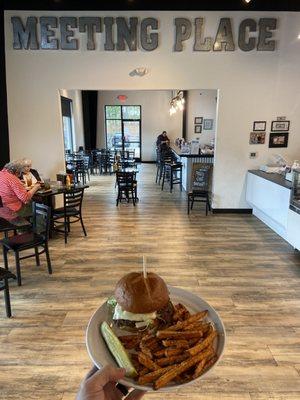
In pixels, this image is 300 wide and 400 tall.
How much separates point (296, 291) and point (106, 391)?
2952 mm

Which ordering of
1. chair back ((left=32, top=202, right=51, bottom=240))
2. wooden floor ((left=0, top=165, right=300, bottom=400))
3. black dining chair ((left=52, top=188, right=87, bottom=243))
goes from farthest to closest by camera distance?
black dining chair ((left=52, top=188, right=87, bottom=243)) < chair back ((left=32, top=202, right=51, bottom=240)) < wooden floor ((left=0, top=165, right=300, bottom=400))

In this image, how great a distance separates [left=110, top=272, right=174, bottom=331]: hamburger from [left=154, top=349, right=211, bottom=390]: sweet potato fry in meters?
0.19

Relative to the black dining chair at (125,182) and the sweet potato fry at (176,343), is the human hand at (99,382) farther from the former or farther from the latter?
the black dining chair at (125,182)

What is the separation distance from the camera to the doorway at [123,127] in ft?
48.5

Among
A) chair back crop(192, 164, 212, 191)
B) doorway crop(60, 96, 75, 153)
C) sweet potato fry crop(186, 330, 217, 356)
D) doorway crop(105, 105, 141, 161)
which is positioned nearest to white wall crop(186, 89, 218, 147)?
doorway crop(105, 105, 141, 161)

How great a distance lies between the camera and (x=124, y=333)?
122cm

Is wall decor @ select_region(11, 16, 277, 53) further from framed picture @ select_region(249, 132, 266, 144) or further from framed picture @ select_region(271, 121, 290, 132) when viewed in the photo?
framed picture @ select_region(249, 132, 266, 144)

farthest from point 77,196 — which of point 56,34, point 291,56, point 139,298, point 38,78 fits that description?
point 291,56

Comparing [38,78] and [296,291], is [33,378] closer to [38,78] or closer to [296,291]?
[296,291]

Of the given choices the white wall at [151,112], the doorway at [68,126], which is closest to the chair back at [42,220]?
the doorway at [68,126]

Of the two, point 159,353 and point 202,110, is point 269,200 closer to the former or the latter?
point 159,353

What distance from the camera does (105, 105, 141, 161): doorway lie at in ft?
48.5

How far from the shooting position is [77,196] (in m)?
4.98
